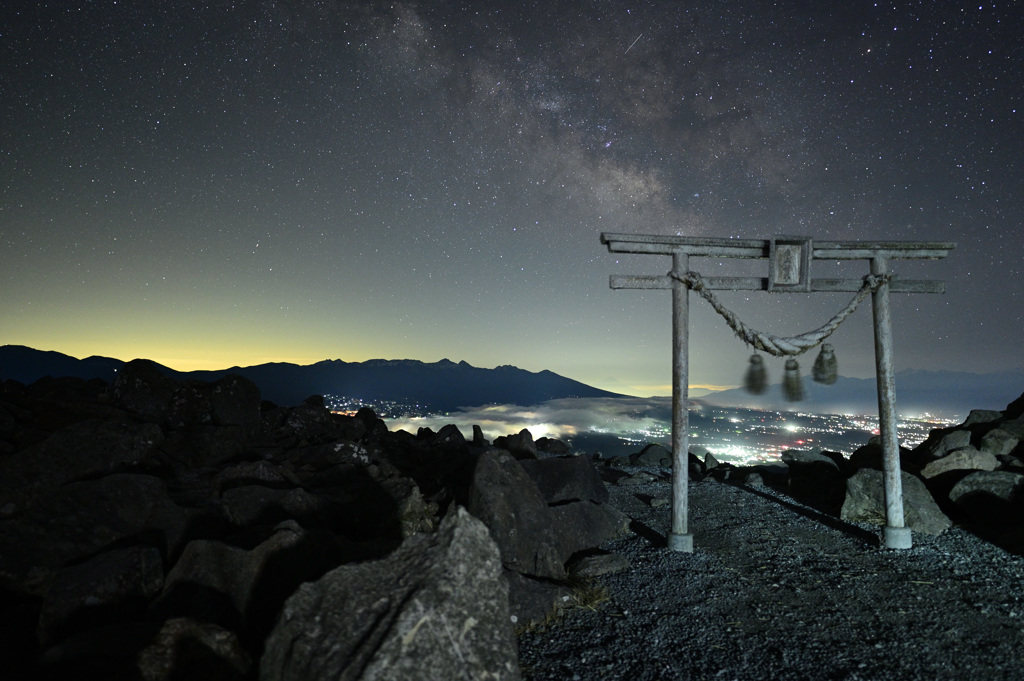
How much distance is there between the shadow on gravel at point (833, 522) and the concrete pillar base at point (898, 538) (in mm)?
174

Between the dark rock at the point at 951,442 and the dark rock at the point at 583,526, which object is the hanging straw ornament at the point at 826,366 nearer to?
the dark rock at the point at 951,442

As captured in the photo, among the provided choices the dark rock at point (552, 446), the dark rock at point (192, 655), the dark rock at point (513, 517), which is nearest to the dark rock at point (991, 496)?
the dark rock at point (513, 517)

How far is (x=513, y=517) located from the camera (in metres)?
7.07

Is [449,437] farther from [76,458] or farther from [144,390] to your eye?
[76,458]

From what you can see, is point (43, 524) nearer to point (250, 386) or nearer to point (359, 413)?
point (250, 386)

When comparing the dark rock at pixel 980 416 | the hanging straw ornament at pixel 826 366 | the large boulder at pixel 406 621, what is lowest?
the large boulder at pixel 406 621

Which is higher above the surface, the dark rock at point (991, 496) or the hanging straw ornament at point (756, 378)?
the hanging straw ornament at point (756, 378)

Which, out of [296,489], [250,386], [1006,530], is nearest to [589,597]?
[296,489]

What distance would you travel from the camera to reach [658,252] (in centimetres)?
828

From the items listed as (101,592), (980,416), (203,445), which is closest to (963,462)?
(980,416)

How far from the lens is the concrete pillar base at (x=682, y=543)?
8.01 metres

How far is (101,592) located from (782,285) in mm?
10046

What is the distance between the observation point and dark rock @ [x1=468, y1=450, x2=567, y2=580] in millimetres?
6859

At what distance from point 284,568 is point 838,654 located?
18.9 ft
